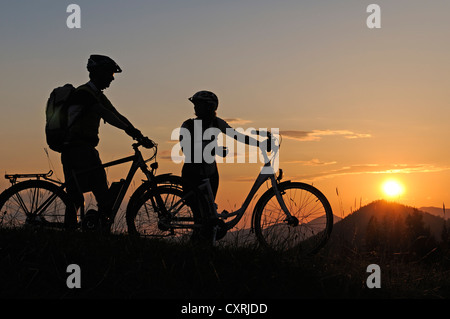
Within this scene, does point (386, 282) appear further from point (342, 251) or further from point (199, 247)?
point (199, 247)

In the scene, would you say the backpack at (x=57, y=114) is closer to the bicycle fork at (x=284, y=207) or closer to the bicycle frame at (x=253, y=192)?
the bicycle frame at (x=253, y=192)

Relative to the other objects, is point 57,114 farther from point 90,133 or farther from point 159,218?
point 159,218

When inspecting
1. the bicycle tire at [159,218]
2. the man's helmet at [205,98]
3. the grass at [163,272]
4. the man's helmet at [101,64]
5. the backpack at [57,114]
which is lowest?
the grass at [163,272]

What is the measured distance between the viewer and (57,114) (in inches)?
315

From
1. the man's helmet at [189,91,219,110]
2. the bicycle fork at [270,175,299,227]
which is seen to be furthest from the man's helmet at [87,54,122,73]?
the bicycle fork at [270,175,299,227]

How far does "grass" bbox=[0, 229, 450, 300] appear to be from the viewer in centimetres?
610

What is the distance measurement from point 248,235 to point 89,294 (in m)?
2.75

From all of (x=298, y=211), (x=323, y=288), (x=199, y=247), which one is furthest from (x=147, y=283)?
(x=298, y=211)

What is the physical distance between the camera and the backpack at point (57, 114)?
26.2 ft

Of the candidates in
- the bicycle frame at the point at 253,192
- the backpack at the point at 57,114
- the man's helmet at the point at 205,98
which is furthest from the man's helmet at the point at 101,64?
the bicycle frame at the point at 253,192

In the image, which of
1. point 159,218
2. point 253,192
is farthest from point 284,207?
point 159,218

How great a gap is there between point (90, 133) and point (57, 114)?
0.52 m

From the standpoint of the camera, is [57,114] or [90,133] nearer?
[57,114]

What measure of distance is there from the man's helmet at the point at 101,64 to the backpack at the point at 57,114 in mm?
409
